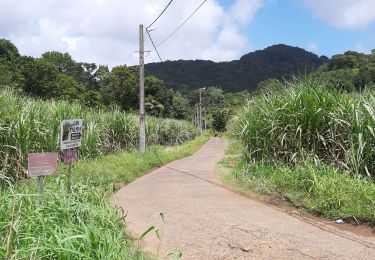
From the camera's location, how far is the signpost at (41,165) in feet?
18.7

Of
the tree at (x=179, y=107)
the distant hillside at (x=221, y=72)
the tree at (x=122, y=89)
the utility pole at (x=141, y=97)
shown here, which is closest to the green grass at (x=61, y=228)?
the utility pole at (x=141, y=97)

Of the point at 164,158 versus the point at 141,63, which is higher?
the point at 141,63

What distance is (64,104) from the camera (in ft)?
46.9

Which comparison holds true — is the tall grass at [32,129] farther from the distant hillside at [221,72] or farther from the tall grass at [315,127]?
the distant hillside at [221,72]

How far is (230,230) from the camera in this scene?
6902mm

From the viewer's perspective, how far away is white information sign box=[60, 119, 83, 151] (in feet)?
24.0

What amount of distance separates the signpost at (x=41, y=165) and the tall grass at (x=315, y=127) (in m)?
5.96

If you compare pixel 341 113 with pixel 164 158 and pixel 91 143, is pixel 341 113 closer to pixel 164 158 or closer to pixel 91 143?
pixel 91 143

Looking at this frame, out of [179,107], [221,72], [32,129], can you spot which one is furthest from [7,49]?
[32,129]

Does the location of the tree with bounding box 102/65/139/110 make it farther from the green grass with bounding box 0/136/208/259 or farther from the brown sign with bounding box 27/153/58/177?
the brown sign with bounding box 27/153/58/177

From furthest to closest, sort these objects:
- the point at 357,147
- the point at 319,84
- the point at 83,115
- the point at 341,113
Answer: the point at 83,115 → the point at 319,84 → the point at 341,113 → the point at 357,147

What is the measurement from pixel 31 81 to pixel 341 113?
39685 mm

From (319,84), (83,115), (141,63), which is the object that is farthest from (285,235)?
(141,63)

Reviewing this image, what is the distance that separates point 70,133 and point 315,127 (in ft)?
18.6
